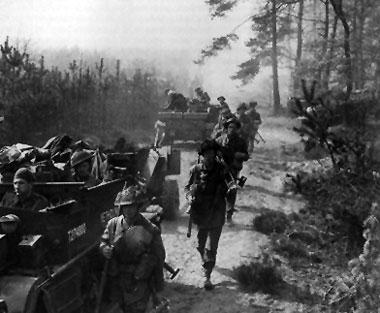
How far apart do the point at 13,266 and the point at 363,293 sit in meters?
3.43

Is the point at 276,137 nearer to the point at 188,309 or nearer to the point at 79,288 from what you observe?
the point at 188,309

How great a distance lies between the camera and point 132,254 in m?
5.10

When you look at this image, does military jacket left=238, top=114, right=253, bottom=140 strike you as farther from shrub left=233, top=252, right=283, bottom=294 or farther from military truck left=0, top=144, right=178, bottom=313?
military truck left=0, top=144, right=178, bottom=313

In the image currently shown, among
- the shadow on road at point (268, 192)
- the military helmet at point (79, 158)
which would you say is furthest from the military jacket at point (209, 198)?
the shadow on road at point (268, 192)

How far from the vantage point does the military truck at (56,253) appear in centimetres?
460

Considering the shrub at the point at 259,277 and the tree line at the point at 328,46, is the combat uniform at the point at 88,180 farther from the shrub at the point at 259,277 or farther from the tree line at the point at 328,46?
the tree line at the point at 328,46

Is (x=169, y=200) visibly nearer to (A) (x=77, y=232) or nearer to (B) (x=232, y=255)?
(B) (x=232, y=255)

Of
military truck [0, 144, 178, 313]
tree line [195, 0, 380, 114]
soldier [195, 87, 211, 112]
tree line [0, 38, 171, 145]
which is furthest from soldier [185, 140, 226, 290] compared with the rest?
soldier [195, 87, 211, 112]

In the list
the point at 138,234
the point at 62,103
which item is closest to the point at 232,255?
the point at 138,234

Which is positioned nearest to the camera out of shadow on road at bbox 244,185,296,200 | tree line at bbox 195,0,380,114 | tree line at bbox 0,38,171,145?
shadow on road at bbox 244,185,296,200

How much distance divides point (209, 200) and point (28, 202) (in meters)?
2.57

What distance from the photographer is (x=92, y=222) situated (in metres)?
5.91

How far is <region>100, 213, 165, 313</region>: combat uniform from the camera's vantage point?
506cm

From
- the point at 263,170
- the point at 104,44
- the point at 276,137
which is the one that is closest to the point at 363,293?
the point at 263,170
